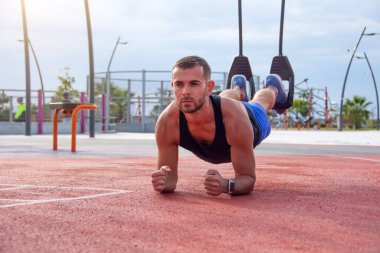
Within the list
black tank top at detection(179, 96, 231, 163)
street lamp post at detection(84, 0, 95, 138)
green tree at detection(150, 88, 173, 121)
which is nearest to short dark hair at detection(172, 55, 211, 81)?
black tank top at detection(179, 96, 231, 163)

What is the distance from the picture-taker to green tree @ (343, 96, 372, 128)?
41906 mm

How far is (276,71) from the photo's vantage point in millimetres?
6500

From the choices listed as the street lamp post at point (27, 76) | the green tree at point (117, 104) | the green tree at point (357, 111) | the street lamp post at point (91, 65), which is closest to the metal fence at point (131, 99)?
the green tree at point (117, 104)

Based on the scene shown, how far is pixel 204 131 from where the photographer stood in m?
3.92

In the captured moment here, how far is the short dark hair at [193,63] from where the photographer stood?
3.57m

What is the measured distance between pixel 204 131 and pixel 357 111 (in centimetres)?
4210

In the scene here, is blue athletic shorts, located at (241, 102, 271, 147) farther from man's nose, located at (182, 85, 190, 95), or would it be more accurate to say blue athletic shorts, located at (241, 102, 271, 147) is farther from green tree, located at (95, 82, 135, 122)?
green tree, located at (95, 82, 135, 122)

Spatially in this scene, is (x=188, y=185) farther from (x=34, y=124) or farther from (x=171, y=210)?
(x=34, y=124)

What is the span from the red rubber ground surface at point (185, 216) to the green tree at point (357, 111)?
38.2m

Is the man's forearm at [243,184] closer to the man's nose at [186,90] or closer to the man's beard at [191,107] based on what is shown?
the man's beard at [191,107]

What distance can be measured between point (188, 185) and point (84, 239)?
2.27m

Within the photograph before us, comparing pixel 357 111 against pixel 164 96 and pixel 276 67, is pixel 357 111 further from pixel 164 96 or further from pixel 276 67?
pixel 276 67

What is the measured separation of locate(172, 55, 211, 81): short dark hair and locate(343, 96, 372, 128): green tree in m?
39.0

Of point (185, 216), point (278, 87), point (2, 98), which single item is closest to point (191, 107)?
point (185, 216)
